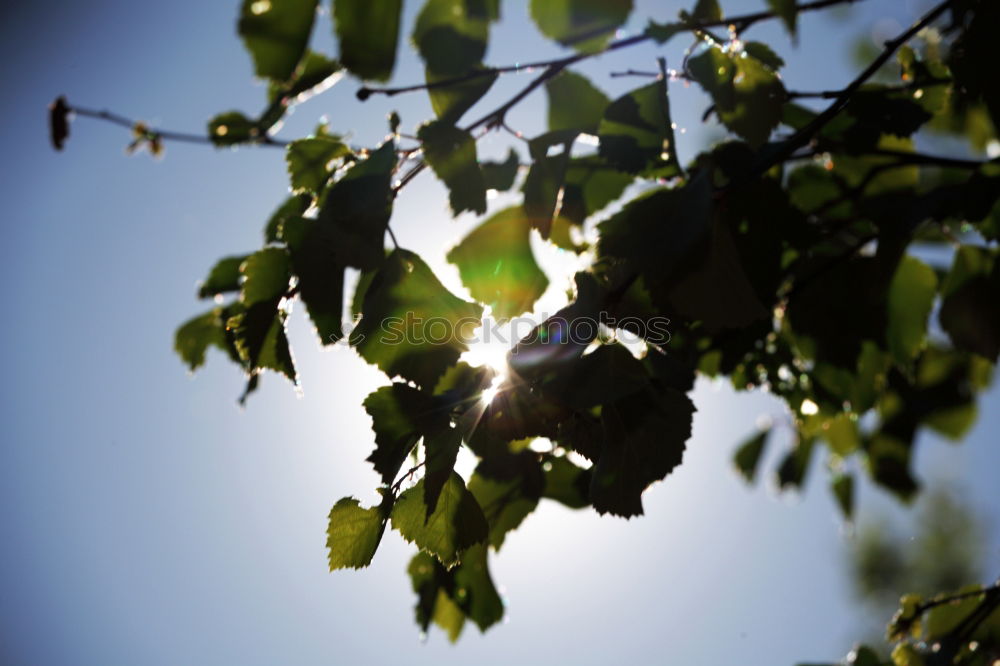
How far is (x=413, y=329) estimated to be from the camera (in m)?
0.76

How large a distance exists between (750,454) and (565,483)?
1.40 meters

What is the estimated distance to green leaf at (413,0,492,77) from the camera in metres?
0.66

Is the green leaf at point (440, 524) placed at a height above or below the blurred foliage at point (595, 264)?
below

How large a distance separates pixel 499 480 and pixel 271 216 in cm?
61

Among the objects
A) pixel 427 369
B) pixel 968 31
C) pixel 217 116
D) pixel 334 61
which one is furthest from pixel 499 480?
pixel 968 31

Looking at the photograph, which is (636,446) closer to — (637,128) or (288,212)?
(637,128)

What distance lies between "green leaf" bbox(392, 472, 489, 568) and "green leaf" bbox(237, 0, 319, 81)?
0.46 meters

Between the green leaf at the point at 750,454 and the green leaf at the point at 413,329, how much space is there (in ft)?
5.51

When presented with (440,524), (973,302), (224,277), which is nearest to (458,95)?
(440,524)

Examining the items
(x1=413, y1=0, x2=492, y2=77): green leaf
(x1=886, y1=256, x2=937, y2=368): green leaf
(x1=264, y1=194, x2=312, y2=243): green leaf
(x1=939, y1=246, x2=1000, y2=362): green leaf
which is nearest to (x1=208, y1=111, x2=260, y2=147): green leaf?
(x1=264, y1=194, x2=312, y2=243): green leaf

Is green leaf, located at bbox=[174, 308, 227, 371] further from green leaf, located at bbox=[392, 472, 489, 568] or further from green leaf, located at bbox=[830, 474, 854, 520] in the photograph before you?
green leaf, located at bbox=[830, 474, 854, 520]

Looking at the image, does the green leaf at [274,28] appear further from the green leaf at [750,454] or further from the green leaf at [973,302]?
the green leaf at [750,454]

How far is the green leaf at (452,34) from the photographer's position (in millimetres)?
658

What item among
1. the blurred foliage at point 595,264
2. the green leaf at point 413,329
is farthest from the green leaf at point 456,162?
the green leaf at point 413,329
